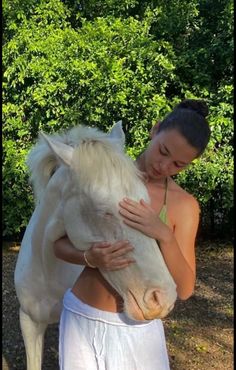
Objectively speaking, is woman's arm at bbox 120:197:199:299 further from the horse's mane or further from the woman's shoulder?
the horse's mane

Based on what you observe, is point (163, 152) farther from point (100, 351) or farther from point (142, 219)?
point (100, 351)

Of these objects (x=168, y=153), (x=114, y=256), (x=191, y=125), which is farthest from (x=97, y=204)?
(x=191, y=125)

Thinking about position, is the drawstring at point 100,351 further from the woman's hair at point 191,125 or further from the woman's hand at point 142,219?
the woman's hair at point 191,125

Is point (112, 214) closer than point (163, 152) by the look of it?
Yes

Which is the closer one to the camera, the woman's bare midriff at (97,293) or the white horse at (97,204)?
the white horse at (97,204)

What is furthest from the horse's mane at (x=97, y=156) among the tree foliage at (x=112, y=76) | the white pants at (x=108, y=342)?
the tree foliage at (x=112, y=76)

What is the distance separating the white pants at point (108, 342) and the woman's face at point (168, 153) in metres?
0.47

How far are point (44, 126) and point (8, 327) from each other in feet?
7.83

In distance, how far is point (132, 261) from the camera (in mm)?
1393

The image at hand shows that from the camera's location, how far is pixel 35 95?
17.2ft

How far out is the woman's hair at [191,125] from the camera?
1.54 meters

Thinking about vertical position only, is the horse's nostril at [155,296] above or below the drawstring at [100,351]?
above

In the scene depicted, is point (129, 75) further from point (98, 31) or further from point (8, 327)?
point (8, 327)

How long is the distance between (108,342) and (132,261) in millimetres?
286
